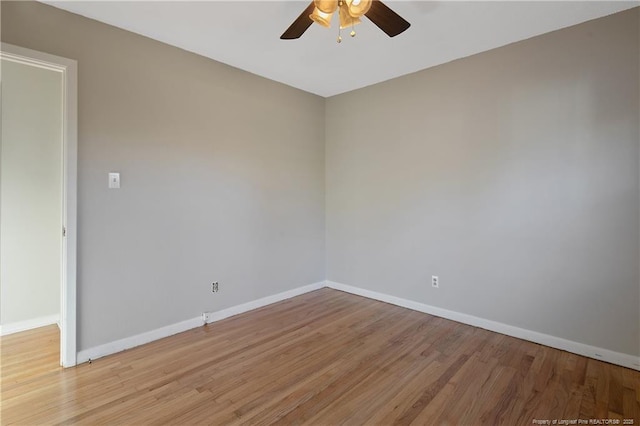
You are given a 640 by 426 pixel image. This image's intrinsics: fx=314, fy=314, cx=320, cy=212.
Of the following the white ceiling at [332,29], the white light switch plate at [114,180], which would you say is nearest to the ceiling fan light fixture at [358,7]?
the white ceiling at [332,29]

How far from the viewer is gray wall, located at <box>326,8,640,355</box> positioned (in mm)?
2289

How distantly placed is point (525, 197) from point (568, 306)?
3.02 feet

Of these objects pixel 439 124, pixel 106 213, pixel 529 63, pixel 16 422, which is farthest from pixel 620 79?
pixel 16 422

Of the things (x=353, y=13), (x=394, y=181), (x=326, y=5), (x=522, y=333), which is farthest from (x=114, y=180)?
(x=522, y=333)

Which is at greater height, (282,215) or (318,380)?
(282,215)

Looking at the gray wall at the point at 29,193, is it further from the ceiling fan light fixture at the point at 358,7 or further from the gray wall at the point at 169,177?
the ceiling fan light fixture at the point at 358,7

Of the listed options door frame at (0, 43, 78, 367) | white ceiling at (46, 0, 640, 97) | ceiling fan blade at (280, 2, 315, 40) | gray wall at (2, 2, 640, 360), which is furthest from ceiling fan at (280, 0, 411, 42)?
door frame at (0, 43, 78, 367)

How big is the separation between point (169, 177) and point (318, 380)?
6.74 ft

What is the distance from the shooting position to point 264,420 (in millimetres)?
1734

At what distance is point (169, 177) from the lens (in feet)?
9.06

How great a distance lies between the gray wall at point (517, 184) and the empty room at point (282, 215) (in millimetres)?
16

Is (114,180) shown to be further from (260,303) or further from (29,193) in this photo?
(260,303)

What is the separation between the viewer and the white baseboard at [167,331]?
2.36 metres

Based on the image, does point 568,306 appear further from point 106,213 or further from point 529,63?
point 106,213
